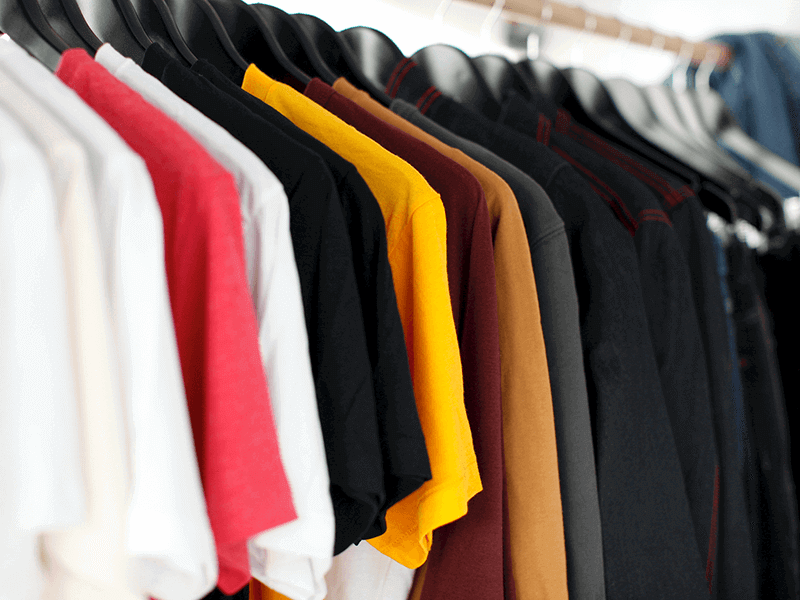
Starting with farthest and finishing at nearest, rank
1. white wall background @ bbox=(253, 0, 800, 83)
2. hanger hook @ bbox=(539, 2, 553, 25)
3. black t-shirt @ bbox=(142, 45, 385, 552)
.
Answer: white wall background @ bbox=(253, 0, 800, 83)
hanger hook @ bbox=(539, 2, 553, 25)
black t-shirt @ bbox=(142, 45, 385, 552)

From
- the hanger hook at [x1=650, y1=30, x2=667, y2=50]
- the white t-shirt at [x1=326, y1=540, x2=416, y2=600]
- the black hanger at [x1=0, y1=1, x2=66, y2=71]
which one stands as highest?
the hanger hook at [x1=650, y1=30, x2=667, y2=50]

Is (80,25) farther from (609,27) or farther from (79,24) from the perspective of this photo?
(609,27)

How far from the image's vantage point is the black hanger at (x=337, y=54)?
83 centimetres

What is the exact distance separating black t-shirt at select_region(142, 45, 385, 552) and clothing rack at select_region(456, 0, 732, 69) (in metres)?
0.62

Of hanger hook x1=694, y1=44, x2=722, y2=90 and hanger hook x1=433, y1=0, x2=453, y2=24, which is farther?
hanger hook x1=694, y1=44, x2=722, y2=90

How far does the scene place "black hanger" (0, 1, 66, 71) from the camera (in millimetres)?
631

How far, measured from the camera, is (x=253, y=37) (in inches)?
32.3

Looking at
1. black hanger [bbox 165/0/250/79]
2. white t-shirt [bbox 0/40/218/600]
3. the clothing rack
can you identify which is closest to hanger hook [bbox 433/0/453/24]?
the clothing rack

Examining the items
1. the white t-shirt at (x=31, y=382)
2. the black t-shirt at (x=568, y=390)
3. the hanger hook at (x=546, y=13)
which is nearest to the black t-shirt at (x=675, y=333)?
the black t-shirt at (x=568, y=390)

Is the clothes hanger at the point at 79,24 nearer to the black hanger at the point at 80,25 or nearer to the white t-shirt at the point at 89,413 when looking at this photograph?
the black hanger at the point at 80,25

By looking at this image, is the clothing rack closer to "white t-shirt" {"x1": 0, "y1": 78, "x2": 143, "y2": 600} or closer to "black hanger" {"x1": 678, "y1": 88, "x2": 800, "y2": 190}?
"black hanger" {"x1": 678, "y1": 88, "x2": 800, "y2": 190}

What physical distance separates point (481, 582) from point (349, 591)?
0.15 meters

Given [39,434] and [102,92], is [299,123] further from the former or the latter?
[39,434]

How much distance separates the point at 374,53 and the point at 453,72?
5.5 inches
